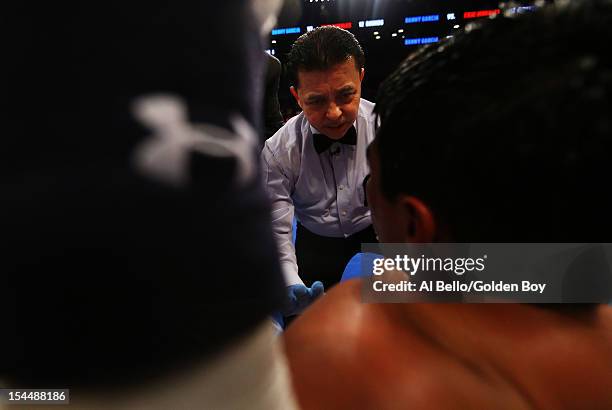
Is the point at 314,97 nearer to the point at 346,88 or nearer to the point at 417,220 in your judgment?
the point at 346,88

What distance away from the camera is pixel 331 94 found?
5.36 feet

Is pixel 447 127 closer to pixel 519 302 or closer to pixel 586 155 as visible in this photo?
pixel 586 155

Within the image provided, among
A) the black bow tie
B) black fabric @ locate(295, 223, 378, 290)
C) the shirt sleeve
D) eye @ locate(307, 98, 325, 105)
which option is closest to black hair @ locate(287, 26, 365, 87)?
eye @ locate(307, 98, 325, 105)

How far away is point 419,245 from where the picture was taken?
2.02 feet

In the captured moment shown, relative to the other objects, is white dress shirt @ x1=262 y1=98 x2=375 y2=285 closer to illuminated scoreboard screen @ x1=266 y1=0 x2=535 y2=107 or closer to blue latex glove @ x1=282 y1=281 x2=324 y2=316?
blue latex glove @ x1=282 y1=281 x2=324 y2=316

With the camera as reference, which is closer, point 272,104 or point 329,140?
point 329,140

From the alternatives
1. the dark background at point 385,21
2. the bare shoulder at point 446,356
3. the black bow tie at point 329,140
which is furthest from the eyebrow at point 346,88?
the dark background at point 385,21

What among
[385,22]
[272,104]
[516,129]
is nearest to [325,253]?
[272,104]

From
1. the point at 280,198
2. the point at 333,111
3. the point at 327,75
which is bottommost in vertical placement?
the point at 280,198

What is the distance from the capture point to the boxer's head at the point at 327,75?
162cm

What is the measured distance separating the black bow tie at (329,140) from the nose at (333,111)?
0.19 meters

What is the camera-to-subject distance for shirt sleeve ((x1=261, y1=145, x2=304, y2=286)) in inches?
65.8

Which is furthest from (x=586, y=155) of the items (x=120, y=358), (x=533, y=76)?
(x=120, y=358)

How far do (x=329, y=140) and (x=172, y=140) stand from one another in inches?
62.7
